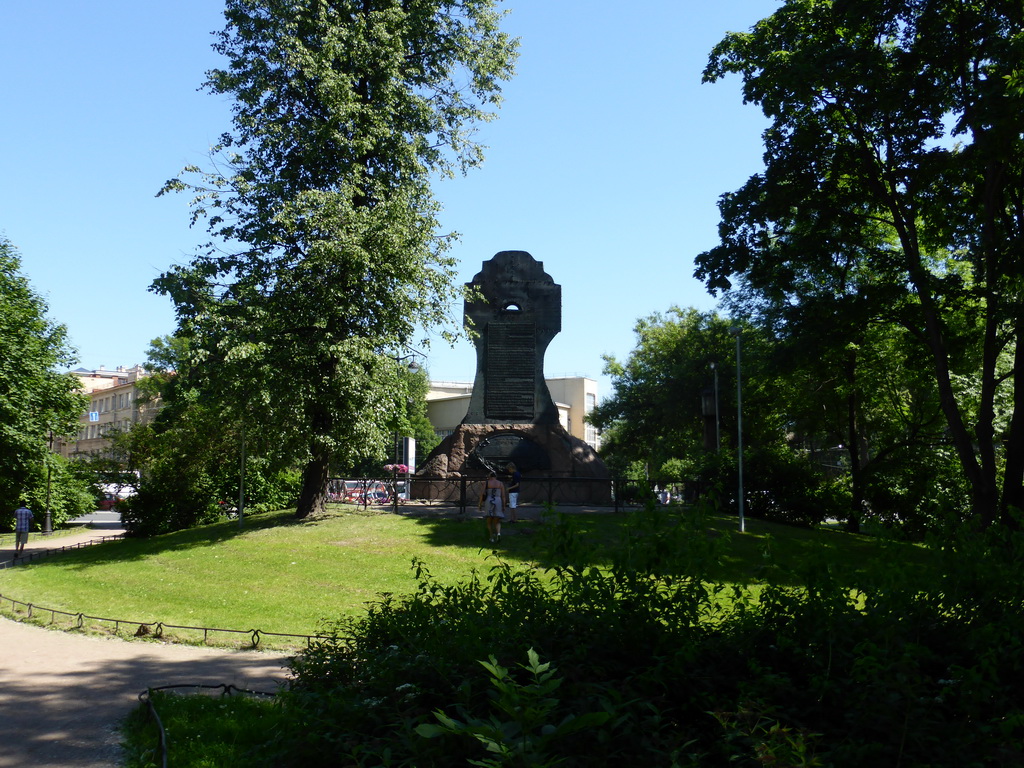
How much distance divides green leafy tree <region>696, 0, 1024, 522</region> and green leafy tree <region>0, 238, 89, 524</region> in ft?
79.0

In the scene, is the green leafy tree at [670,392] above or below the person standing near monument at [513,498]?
above

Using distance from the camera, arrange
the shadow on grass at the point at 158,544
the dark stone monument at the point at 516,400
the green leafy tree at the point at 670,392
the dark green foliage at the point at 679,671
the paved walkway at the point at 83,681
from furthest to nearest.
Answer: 1. the green leafy tree at the point at 670,392
2. the dark stone monument at the point at 516,400
3. the shadow on grass at the point at 158,544
4. the paved walkway at the point at 83,681
5. the dark green foliage at the point at 679,671

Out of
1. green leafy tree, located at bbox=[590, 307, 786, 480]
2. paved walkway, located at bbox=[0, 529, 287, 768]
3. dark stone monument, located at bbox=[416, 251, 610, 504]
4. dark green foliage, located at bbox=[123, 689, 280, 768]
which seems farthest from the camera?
green leafy tree, located at bbox=[590, 307, 786, 480]

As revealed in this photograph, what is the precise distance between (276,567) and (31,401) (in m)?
19.9

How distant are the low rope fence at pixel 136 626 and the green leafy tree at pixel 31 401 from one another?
714 inches

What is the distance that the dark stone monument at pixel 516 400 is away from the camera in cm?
2284

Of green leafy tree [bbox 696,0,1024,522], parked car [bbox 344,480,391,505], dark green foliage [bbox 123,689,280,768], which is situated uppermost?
green leafy tree [bbox 696,0,1024,522]

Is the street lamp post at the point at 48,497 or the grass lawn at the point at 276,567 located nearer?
the grass lawn at the point at 276,567

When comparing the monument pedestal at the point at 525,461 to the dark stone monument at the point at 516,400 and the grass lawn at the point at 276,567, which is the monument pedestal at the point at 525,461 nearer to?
the dark stone monument at the point at 516,400

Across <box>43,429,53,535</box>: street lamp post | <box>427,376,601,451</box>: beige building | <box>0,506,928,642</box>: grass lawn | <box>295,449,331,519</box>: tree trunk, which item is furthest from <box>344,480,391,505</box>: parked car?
<box>427,376,601,451</box>: beige building

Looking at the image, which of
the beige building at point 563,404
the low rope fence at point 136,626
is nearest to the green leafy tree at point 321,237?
the low rope fence at point 136,626

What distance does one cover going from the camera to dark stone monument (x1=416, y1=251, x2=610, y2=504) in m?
22.8

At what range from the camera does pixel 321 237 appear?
1923cm

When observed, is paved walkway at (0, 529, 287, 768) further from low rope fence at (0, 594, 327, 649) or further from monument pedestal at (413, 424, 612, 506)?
monument pedestal at (413, 424, 612, 506)
